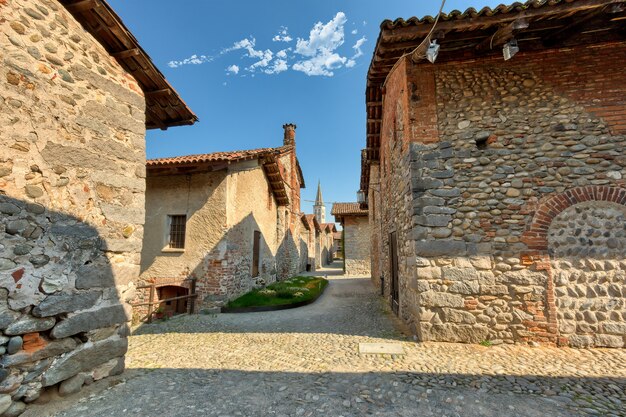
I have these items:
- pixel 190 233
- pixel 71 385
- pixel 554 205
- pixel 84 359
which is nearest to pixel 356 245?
pixel 190 233

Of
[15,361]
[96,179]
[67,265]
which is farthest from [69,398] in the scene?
[96,179]

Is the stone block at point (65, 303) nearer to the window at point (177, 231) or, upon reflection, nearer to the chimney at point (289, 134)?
the window at point (177, 231)

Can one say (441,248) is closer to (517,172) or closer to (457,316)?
(457,316)

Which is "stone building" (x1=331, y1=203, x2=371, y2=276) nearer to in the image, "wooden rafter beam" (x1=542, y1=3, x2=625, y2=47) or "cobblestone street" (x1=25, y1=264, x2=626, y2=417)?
"cobblestone street" (x1=25, y1=264, x2=626, y2=417)

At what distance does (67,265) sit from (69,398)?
1466mm

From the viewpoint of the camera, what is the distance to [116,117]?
161 inches

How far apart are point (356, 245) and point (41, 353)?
17.6 m

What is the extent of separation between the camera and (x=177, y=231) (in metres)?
9.02

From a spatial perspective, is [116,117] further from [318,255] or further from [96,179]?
[318,255]

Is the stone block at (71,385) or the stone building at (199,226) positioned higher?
the stone building at (199,226)

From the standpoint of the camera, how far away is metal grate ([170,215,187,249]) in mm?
8938

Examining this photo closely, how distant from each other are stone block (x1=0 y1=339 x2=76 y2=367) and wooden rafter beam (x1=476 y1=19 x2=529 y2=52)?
773 cm

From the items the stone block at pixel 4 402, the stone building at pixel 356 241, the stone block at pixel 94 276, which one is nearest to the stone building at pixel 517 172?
the stone block at pixel 94 276

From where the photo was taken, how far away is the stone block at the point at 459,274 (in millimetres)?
5043
